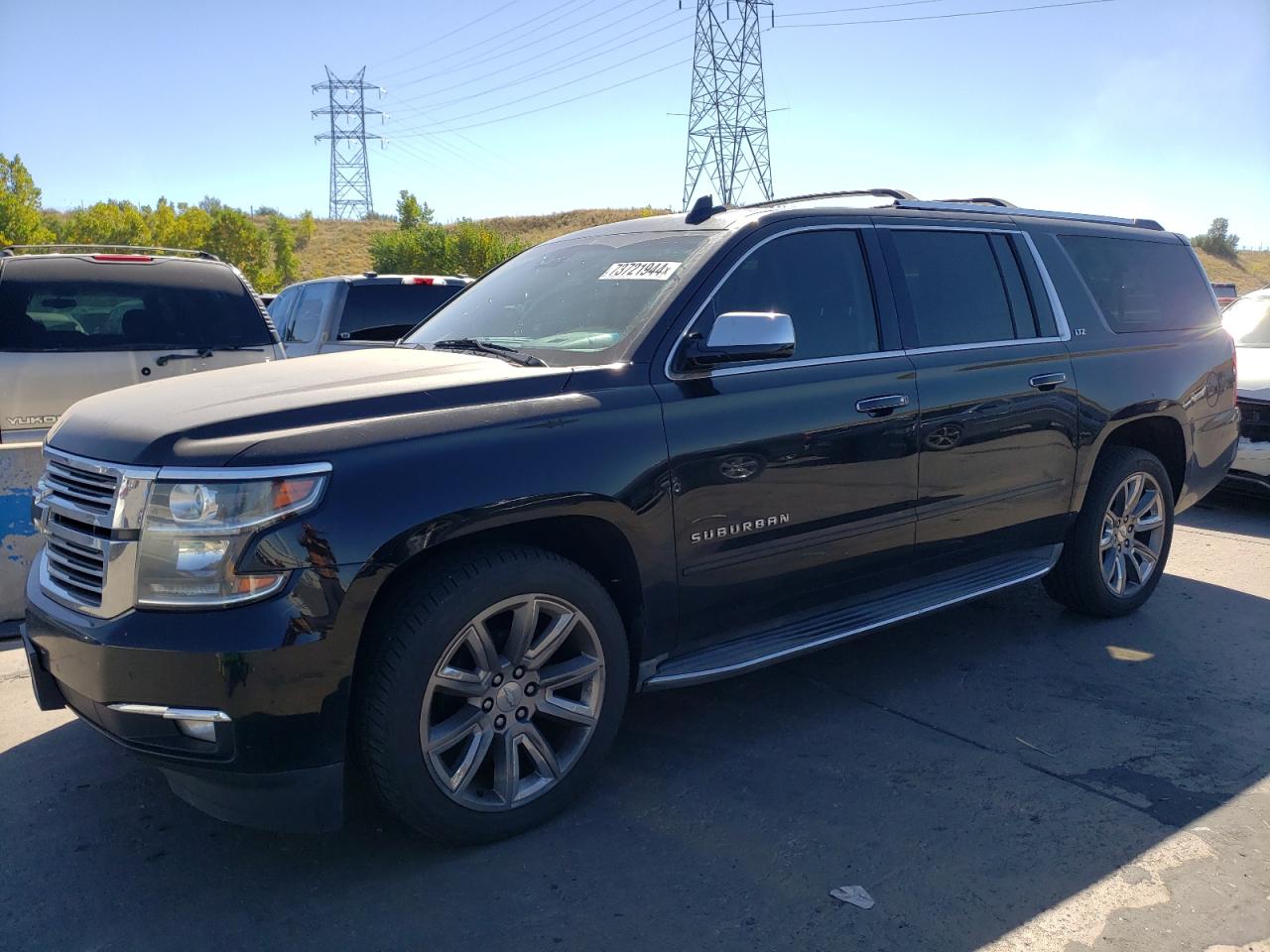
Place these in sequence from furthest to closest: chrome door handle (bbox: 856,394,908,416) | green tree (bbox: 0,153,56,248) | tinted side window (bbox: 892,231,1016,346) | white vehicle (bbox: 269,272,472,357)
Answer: green tree (bbox: 0,153,56,248), white vehicle (bbox: 269,272,472,357), tinted side window (bbox: 892,231,1016,346), chrome door handle (bbox: 856,394,908,416)

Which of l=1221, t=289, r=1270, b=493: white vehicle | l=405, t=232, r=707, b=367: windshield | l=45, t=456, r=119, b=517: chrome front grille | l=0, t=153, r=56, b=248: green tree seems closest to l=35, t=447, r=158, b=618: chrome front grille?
l=45, t=456, r=119, b=517: chrome front grille

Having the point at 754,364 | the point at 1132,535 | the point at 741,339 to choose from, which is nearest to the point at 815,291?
the point at 754,364

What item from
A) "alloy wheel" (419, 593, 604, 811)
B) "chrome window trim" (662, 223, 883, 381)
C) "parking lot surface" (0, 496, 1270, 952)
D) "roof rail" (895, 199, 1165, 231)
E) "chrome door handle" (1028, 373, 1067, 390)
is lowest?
"parking lot surface" (0, 496, 1270, 952)

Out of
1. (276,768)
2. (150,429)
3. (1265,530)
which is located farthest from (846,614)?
(1265,530)

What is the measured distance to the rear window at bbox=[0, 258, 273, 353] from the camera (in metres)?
5.82

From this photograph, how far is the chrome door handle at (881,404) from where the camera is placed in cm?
395

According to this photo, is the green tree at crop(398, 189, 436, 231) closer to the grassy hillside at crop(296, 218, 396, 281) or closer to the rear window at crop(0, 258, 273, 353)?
the grassy hillside at crop(296, 218, 396, 281)

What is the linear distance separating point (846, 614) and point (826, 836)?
1.04m

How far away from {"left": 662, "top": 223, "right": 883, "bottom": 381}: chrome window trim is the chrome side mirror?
5 centimetres

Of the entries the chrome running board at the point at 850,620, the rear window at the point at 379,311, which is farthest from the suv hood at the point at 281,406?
the rear window at the point at 379,311

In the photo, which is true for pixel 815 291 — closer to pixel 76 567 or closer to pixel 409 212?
pixel 76 567

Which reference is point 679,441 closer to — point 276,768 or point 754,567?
point 754,567

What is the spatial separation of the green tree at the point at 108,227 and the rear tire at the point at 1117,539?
39187mm

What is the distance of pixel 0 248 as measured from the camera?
647 cm
